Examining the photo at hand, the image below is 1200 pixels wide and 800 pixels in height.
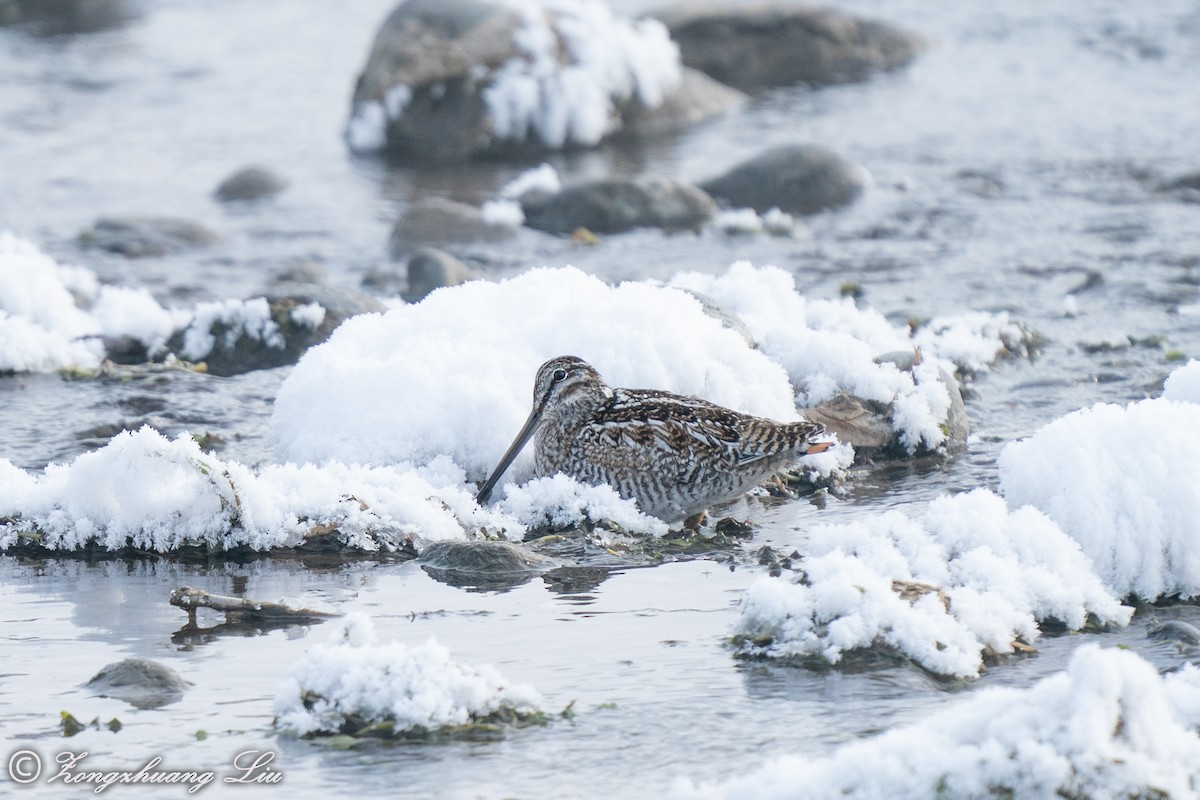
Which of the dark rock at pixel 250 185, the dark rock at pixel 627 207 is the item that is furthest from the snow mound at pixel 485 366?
the dark rock at pixel 250 185

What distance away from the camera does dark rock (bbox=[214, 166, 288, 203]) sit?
53.1 feet

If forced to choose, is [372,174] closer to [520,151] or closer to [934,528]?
[520,151]

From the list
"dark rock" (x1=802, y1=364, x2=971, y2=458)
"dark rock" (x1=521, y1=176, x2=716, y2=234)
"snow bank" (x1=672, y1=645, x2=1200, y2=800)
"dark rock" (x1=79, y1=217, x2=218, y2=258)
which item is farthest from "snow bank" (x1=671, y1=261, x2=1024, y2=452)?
"dark rock" (x1=79, y1=217, x2=218, y2=258)

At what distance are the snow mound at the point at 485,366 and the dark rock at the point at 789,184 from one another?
644cm

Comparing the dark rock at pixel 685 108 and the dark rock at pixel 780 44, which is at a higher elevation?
the dark rock at pixel 780 44

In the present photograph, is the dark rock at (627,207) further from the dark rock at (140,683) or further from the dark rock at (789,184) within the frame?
the dark rock at (140,683)

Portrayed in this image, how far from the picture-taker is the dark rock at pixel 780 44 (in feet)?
67.4

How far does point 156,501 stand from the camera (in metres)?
7.23

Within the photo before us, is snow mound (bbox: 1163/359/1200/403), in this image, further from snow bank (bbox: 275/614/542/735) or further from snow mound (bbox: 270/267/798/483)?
snow bank (bbox: 275/614/542/735)

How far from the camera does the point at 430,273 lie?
12.2m

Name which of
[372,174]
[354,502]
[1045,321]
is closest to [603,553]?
[354,502]

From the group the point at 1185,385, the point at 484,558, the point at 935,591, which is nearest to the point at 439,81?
the point at 1185,385

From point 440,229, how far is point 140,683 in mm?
9054

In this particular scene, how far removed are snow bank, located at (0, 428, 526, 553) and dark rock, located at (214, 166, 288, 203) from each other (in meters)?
9.11
